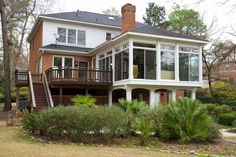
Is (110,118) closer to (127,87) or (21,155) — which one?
(21,155)

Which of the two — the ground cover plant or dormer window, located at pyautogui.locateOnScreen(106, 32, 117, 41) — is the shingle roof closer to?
dormer window, located at pyautogui.locateOnScreen(106, 32, 117, 41)

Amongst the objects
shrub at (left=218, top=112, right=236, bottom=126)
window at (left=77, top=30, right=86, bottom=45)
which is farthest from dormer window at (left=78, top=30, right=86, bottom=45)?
shrub at (left=218, top=112, right=236, bottom=126)

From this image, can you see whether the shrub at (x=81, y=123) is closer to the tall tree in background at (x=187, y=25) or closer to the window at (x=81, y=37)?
the window at (x=81, y=37)

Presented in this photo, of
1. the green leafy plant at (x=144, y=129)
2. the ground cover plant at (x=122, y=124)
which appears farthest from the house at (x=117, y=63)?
the green leafy plant at (x=144, y=129)

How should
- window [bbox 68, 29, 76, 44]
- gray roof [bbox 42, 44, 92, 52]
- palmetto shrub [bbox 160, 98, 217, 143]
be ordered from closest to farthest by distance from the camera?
palmetto shrub [bbox 160, 98, 217, 143]
gray roof [bbox 42, 44, 92, 52]
window [bbox 68, 29, 76, 44]

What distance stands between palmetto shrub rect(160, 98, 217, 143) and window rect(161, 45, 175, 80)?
7995 millimetres

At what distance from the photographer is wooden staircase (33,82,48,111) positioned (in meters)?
19.0

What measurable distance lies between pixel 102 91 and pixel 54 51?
505cm

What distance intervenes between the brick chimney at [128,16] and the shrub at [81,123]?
12917 mm

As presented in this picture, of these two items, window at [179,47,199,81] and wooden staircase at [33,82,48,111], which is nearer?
wooden staircase at [33,82,48,111]

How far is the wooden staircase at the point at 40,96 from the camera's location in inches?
749

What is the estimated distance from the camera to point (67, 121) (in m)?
11.4

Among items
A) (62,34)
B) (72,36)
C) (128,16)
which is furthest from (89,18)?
(128,16)

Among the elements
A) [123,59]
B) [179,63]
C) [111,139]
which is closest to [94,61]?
[123,59]
